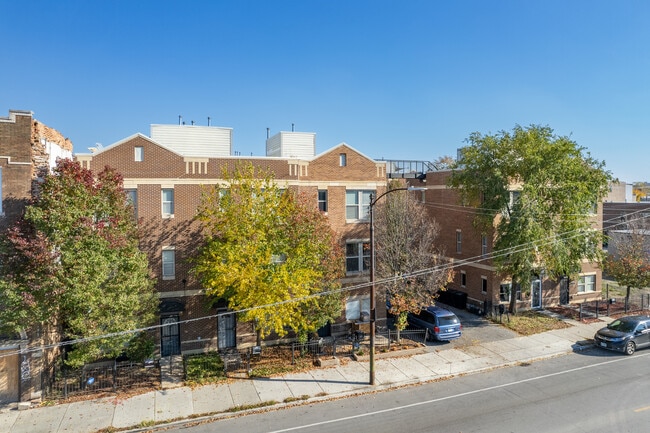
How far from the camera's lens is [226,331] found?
21.9 metres

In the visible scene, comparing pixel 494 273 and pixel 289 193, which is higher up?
pixel 289 193

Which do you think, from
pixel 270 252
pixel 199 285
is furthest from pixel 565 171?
pixel 199 285

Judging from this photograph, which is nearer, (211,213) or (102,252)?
(102,252)

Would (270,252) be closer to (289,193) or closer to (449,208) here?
(289,193)

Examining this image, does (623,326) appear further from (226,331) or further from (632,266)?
(226,331)

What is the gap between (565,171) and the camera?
23672 mm

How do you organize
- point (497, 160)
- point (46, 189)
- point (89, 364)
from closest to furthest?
point (46, 189)
point (89, 364)
point (497, 160)

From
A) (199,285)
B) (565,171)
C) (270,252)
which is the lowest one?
(199,285)

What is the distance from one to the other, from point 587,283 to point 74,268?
3349 cm

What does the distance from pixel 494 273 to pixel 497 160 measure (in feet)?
24.6

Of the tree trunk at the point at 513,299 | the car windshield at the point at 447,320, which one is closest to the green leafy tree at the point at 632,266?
the tree trunk at the point at 513,299

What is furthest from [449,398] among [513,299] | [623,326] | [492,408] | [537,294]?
[537,294]

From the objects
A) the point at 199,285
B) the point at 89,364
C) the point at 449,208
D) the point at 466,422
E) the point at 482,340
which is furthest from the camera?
the point at 449,208

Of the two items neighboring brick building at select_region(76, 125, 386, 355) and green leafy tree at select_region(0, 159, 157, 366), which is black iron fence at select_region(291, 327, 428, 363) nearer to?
neighboring brick building at select_region(76, 125, 386, 355)
